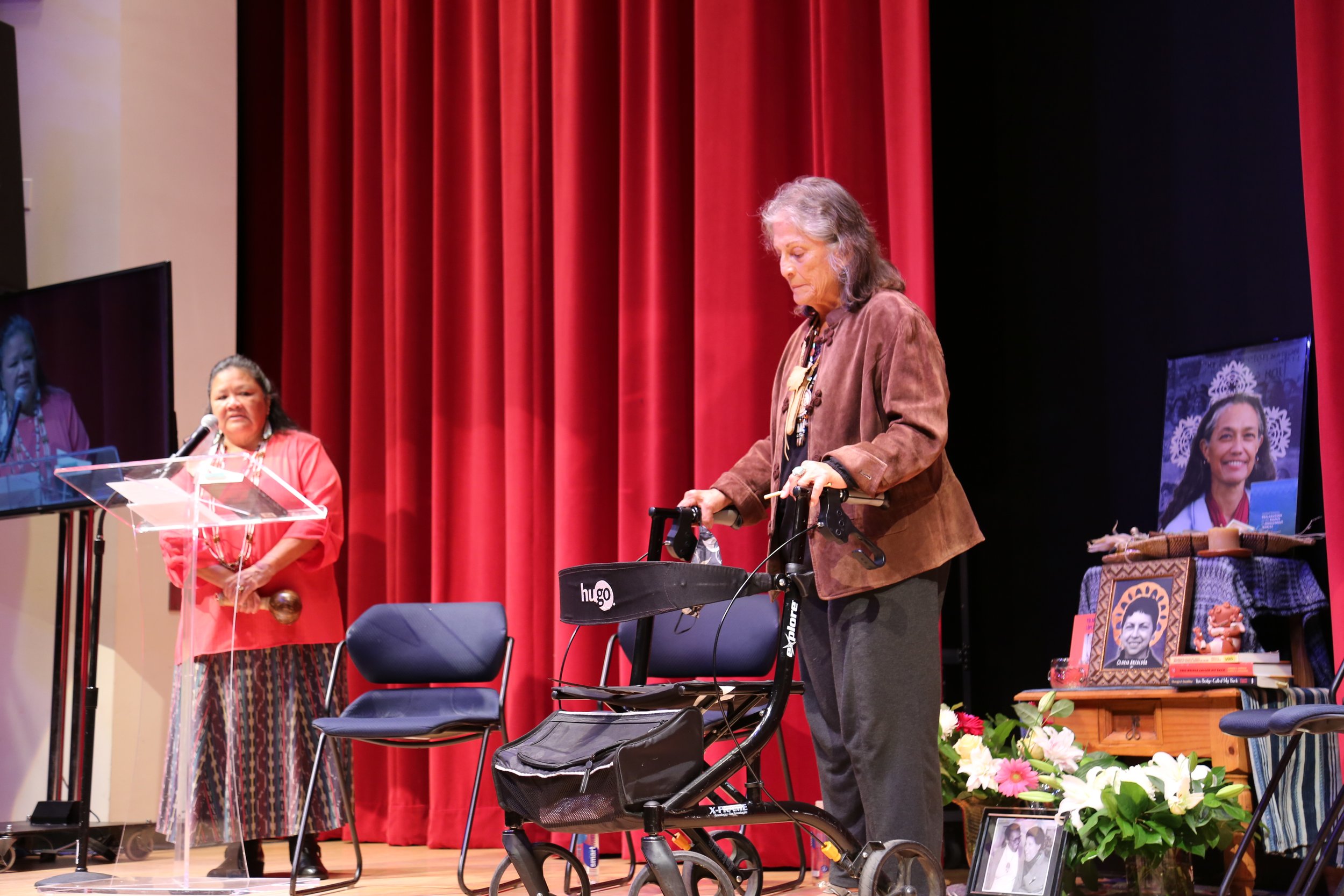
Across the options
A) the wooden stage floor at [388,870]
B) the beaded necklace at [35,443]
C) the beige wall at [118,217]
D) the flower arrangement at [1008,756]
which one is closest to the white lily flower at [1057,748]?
the flower arrangement at [1008,756]

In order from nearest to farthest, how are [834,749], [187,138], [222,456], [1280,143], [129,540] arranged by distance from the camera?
[834,749], [222,456], [1280,143], [129,540], [187,138]

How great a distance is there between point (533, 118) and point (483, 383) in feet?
2.95

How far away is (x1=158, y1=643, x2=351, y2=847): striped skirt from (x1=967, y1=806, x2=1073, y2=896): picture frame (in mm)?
1847

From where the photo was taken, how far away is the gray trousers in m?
2.31

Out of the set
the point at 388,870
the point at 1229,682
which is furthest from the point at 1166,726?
the point at 388,870

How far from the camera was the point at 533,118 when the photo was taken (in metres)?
4.59

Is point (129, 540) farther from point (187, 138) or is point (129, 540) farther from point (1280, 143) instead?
point (1280, 143)

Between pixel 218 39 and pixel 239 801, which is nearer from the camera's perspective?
pixel 239 801

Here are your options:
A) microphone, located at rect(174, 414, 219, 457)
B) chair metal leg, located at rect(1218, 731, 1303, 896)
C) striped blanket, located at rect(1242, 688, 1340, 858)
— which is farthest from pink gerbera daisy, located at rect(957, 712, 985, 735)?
microphone, located at rect(174, 414, 219, 457)

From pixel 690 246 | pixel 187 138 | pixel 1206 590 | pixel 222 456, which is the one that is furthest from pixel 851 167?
pixel 187 138

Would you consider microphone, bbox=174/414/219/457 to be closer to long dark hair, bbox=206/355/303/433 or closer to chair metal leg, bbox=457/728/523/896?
long dark hair, bbox=206/355/303/433

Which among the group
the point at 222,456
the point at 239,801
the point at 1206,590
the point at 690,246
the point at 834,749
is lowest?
the point at 239,801

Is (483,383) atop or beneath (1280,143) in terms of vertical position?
beneath

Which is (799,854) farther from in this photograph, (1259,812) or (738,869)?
(1259,812)
